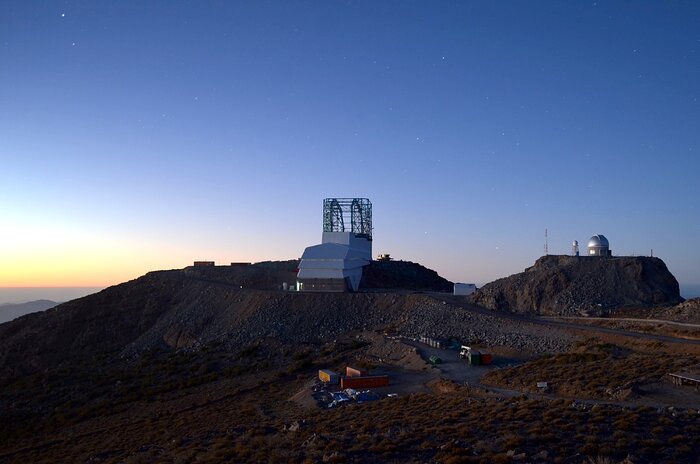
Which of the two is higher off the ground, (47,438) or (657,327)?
(657,327)

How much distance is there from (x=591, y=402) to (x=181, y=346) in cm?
3871

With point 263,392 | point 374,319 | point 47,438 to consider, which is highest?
point 374,319

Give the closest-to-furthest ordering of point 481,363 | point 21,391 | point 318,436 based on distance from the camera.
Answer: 1. point 318,436
2. point 481,363
3. point 21,391

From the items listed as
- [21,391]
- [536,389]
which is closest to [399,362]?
[536,389]

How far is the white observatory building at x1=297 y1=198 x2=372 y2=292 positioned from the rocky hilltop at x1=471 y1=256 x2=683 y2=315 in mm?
13912

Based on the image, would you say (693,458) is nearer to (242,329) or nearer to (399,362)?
(399,362)

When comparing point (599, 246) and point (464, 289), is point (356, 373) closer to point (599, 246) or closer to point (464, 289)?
→ point (464, 289)

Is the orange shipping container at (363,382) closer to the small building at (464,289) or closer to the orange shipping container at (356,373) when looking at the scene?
the orange shipping container at (356,373)

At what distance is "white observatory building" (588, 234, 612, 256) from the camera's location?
5747cm

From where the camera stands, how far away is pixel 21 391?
41.9 metres

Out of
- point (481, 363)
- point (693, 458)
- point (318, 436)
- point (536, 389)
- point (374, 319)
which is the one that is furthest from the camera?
point (374, 319)

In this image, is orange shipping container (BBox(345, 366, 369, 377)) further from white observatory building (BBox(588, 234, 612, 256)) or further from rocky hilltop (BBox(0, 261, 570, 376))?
white observatory building (BBox(588, 234, 612, 256))

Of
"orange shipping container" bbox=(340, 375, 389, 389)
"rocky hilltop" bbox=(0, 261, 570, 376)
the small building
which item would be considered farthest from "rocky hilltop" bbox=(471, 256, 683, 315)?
"orange shipping container" bbox=(340, 375, 389, 389)

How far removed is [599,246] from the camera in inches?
2263
